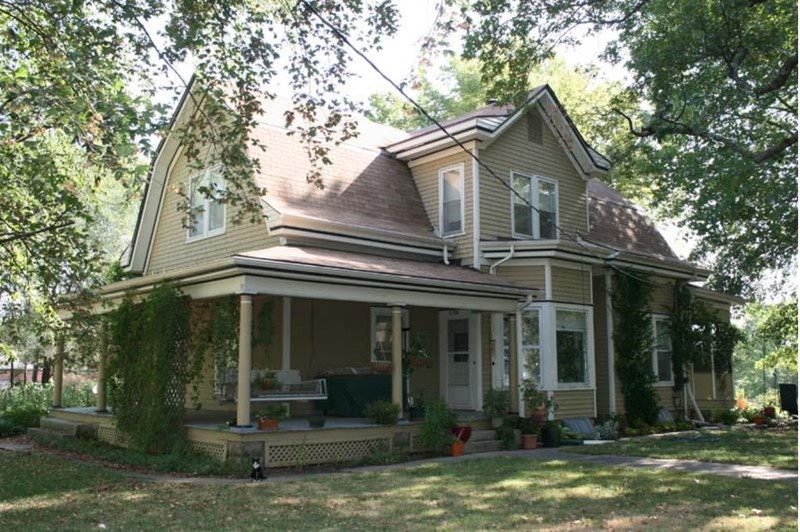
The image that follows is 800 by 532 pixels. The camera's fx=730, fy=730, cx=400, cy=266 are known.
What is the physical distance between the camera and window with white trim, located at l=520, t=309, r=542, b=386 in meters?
15.5

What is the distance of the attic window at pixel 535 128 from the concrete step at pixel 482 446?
780 centimetres

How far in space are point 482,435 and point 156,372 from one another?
6.03m

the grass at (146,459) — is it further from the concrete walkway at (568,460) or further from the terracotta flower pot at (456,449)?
the terracotta flower pot at (456,449)

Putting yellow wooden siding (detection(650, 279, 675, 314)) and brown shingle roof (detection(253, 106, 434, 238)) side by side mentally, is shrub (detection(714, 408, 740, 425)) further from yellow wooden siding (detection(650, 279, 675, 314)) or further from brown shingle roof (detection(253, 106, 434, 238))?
brown shingle roof (detection(253, 106, 434, 238))

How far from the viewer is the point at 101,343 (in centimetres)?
1497

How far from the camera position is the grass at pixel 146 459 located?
1084 centimetres

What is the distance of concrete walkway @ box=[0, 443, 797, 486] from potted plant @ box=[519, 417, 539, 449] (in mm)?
696

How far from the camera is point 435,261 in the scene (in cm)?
1644

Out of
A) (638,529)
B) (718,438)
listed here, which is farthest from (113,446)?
(718,438)

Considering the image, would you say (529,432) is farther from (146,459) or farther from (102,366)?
(102,366)

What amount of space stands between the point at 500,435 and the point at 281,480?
5.20 m

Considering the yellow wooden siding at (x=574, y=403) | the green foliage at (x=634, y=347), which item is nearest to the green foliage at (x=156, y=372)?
the yellow wooden siding at (x=574, y=403)

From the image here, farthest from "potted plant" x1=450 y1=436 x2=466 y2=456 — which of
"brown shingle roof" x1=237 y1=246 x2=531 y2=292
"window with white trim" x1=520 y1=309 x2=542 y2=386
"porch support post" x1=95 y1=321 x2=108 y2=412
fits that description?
"porch support post" x1=95 y1=321 x2=108 y2=412

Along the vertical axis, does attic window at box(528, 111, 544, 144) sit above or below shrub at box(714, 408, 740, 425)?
above
